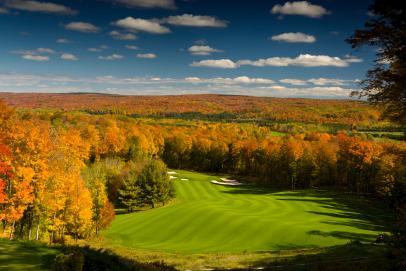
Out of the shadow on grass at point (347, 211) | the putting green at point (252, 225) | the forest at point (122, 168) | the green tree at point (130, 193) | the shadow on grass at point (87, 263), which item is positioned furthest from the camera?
the green tree at point (130, 193)

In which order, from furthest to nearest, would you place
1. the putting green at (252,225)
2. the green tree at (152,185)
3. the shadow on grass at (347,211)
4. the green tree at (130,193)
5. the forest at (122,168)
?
the green tree at (152,185) < the green tree at (130,193) < the shadow on grass at (347,211) < the putting green at (252,225) < the forest at (122,168)

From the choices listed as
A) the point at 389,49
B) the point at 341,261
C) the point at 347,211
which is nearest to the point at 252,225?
the point at 347,211

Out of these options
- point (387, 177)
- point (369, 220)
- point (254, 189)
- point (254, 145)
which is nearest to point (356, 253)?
point (369, 220)

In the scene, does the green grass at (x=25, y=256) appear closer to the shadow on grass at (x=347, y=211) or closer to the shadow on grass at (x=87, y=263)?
the shadow on grass at (x=87, y=263)

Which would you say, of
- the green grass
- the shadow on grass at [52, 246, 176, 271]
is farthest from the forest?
the shadow on grass at [52, 246, 176, 271]

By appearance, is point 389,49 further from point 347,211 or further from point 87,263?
point 347,211

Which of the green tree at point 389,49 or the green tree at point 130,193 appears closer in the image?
the green tree at point 389,49

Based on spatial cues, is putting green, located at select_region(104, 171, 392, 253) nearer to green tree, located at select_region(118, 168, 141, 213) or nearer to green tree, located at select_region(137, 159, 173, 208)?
green tree, located at select_region(118, 168, 141, 213)

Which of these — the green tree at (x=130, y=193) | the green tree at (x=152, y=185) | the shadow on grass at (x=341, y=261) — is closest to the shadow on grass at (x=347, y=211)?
the shadow on grass at (x=341, y=261)
